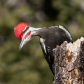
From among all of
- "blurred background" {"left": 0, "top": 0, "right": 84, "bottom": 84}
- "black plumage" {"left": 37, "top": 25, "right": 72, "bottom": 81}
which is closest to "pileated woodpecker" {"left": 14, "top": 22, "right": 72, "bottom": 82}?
"black plumage" {"left": 37, "top": 25, "right": 72, "bottom": 81}

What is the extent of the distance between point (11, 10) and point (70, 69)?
3.98 metres

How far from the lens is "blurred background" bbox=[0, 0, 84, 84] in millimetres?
5051

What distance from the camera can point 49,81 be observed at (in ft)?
16.9

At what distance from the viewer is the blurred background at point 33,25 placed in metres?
5.05

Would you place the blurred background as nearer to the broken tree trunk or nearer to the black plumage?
the black plumage

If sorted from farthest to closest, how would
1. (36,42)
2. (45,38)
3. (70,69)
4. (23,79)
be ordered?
1. (36,42)
2. (23,79)
3. (45,38)
4. (70,69)

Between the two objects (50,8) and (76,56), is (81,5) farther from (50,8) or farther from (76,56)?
(76,56)

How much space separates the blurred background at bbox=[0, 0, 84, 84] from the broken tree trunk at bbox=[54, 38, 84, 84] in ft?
9.87

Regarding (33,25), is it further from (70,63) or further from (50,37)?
(70,63)

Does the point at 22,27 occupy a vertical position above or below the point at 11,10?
below

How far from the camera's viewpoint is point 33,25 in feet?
18.1

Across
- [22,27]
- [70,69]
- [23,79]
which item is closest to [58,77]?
[70,69]

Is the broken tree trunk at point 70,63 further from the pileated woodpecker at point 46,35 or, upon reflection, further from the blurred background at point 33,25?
the blurred background at point 33,25

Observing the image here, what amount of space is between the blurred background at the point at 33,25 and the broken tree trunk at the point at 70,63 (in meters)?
3.01
